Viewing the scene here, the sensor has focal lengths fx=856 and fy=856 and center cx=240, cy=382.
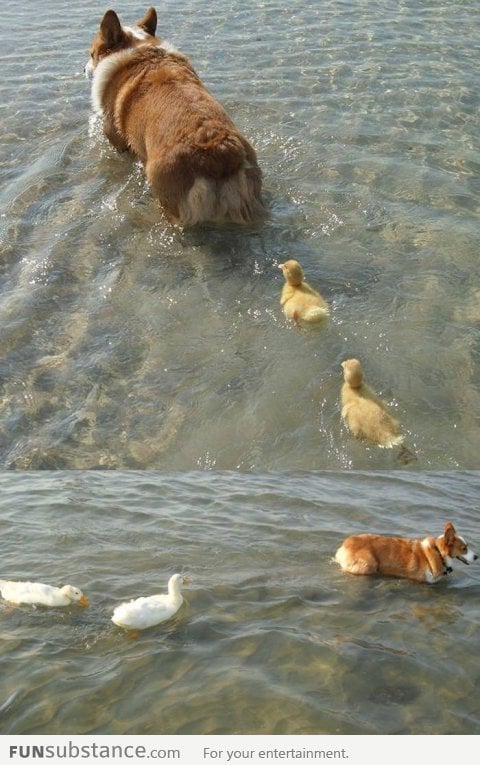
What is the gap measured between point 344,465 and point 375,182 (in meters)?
4.08

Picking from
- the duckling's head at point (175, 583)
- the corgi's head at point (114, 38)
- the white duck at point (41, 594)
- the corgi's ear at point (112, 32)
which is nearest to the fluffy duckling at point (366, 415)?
the duckling's head at point (175, 583)

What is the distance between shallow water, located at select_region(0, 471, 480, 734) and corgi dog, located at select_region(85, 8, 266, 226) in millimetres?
2982

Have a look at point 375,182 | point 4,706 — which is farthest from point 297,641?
point 375,182

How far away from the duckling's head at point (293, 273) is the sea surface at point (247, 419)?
0.84ft

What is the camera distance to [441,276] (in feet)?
23.9

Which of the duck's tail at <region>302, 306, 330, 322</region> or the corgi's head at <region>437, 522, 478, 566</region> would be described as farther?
the duck's tail at <region>302, 306, 330, 322</region>

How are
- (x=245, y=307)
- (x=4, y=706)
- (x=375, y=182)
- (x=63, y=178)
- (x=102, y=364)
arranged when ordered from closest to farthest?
(x=4, y=706)
(x=102, y=364)
(x=245, y=307)
(x=375, y=182)
(x=63, y=178)

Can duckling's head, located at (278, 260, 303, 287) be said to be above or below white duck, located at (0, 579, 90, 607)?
above

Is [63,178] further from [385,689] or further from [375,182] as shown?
[385,689]

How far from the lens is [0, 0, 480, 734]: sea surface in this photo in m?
3.89

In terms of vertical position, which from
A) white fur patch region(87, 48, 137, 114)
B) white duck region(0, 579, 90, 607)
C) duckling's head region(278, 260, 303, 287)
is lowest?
white duck region(0, 579, 90, 607)

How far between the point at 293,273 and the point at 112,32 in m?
4.73

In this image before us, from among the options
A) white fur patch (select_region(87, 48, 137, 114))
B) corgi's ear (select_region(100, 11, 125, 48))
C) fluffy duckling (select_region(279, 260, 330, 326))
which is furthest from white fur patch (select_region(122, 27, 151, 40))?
fluffy duckling (select_region(279, 260, 330, 326))

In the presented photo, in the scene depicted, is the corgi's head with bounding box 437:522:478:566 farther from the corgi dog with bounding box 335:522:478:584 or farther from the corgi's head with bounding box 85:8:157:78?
the corgi's head with bounding box 85:8:157:78
